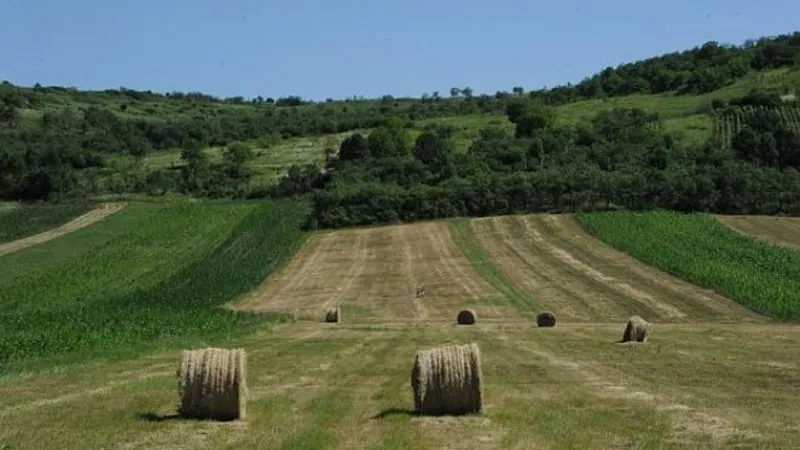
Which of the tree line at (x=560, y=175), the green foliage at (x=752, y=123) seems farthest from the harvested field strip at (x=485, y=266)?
the green foliage at (x=752, y=123)

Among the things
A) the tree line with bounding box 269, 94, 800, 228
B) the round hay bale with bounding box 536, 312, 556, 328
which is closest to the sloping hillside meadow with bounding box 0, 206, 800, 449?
the round hay bale with bounding box 536, 312, 556, 328

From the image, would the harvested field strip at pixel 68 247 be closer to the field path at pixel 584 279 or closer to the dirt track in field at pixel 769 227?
the field path at pixel 584 279

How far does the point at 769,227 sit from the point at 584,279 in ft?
71.1

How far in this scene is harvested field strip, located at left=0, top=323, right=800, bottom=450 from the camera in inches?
600

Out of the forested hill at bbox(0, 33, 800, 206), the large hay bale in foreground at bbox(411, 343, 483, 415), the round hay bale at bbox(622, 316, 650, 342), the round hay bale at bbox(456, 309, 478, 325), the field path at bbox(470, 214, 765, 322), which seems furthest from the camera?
the forested hill at bbox(0, 33, 800, 206)

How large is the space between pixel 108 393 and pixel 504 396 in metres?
7.15

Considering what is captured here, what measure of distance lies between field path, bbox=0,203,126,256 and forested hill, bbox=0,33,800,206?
13.1m

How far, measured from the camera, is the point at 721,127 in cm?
11319

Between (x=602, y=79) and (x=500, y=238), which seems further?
(x=602, y=79)

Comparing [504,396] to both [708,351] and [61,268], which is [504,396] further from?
[61,268]

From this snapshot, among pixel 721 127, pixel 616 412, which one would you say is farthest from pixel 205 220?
pixel 616 412

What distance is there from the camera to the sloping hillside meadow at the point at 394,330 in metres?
16.2

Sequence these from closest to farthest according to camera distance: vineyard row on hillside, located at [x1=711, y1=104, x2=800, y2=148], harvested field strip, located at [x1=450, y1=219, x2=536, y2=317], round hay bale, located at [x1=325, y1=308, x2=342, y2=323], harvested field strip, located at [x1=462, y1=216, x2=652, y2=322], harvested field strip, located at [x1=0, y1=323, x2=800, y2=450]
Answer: harvested field strip, located at [x1=0, y1=323, x2=800, y2=450], round hay bale, located at [x1=325, y1=308, x2=342, y2=323], harvested field strip, located at [x1=462, y1=216, x2=652, y2=322], harvested field strip, located at [x1=450, y1=219, x2=536, y2=317], vineyard row on hillside, located at [x1=711, y1=104, x2=800, y2=148]

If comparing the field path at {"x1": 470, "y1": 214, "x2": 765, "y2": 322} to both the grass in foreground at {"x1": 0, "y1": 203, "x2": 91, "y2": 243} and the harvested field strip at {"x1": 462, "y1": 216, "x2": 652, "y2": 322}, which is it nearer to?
the harvested field strip at {"x1": 462, "y1": 216, "x2": 652, "y2": 322}
